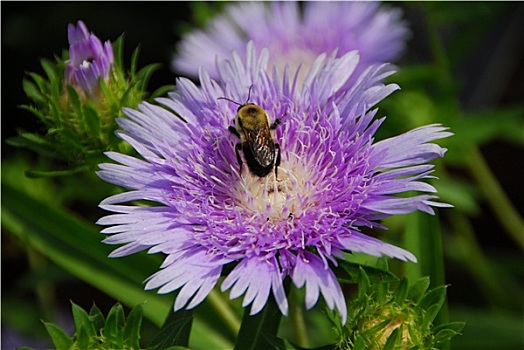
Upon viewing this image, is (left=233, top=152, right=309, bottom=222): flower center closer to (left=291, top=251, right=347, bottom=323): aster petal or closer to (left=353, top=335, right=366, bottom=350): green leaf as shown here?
(left=291, top=251, right=347, bottom=323): aster petal

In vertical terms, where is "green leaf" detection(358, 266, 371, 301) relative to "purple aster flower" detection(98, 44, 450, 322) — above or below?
below

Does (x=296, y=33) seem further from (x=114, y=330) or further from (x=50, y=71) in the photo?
(x=114, y=330)

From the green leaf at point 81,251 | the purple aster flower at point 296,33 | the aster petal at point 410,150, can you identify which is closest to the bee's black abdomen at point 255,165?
the aster petal at point 410,150

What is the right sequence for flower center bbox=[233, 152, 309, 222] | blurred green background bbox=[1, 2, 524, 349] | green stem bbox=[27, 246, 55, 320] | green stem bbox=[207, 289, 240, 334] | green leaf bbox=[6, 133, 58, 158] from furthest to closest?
green stem bbox=[27, 246, 55, 320]
blurred green background bbox=[1, 2, 524, 349]
green stem bbox=[207, 289, 240, 334]
green leaf bbox=[6, 133, 58, 158]
flower center bbox=[233, 152, 309, 222]

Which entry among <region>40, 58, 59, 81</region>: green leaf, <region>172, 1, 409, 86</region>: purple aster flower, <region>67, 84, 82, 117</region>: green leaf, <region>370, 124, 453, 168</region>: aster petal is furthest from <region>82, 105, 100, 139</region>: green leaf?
<region>172, 1, 409, 86</region>: purple aster flower

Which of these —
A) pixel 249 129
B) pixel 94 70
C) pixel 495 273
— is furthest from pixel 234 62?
pixel 495 273

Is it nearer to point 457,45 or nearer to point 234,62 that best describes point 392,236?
point 457,45

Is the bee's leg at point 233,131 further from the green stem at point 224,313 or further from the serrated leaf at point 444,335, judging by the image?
the serrated leaf at point 444,335
